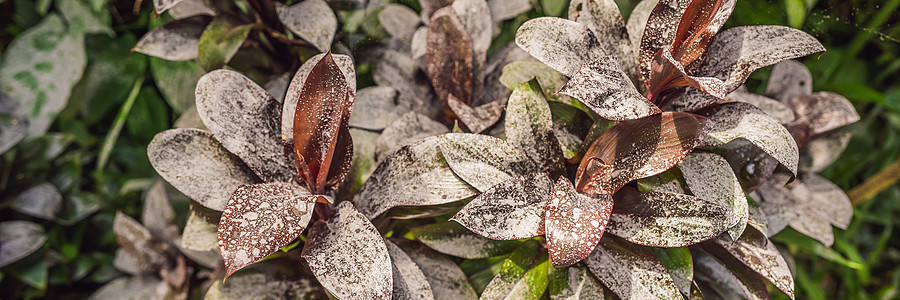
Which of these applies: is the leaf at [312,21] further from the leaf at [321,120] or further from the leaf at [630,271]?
the leaf at [630,271]

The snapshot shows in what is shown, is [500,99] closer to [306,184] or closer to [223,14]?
[306,184]

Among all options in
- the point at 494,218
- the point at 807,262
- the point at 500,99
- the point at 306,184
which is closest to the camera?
the point at 494,218

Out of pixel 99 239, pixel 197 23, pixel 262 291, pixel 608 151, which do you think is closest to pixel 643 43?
pixel 608 151

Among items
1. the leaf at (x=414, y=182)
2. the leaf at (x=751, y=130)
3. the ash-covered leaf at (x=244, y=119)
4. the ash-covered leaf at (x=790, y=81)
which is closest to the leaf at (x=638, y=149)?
the leaf at (x=751, y=130)

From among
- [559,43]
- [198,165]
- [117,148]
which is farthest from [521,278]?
[117,148]

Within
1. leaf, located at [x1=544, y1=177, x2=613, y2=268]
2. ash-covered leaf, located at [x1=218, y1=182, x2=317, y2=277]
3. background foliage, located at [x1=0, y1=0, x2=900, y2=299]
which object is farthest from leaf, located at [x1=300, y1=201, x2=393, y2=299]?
background foliage, located at [x1=0, y1=0, x2=900, y2=299]

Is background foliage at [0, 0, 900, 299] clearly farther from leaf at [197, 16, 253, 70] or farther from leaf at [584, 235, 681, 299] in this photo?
leaf at [584, 235, 681, 299]

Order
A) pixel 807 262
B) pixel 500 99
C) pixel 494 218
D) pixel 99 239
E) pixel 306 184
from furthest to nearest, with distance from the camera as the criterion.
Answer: pixel 807 262
pixel 99 239
pixel 500 99
pixel 306 184
pixel 494 218
